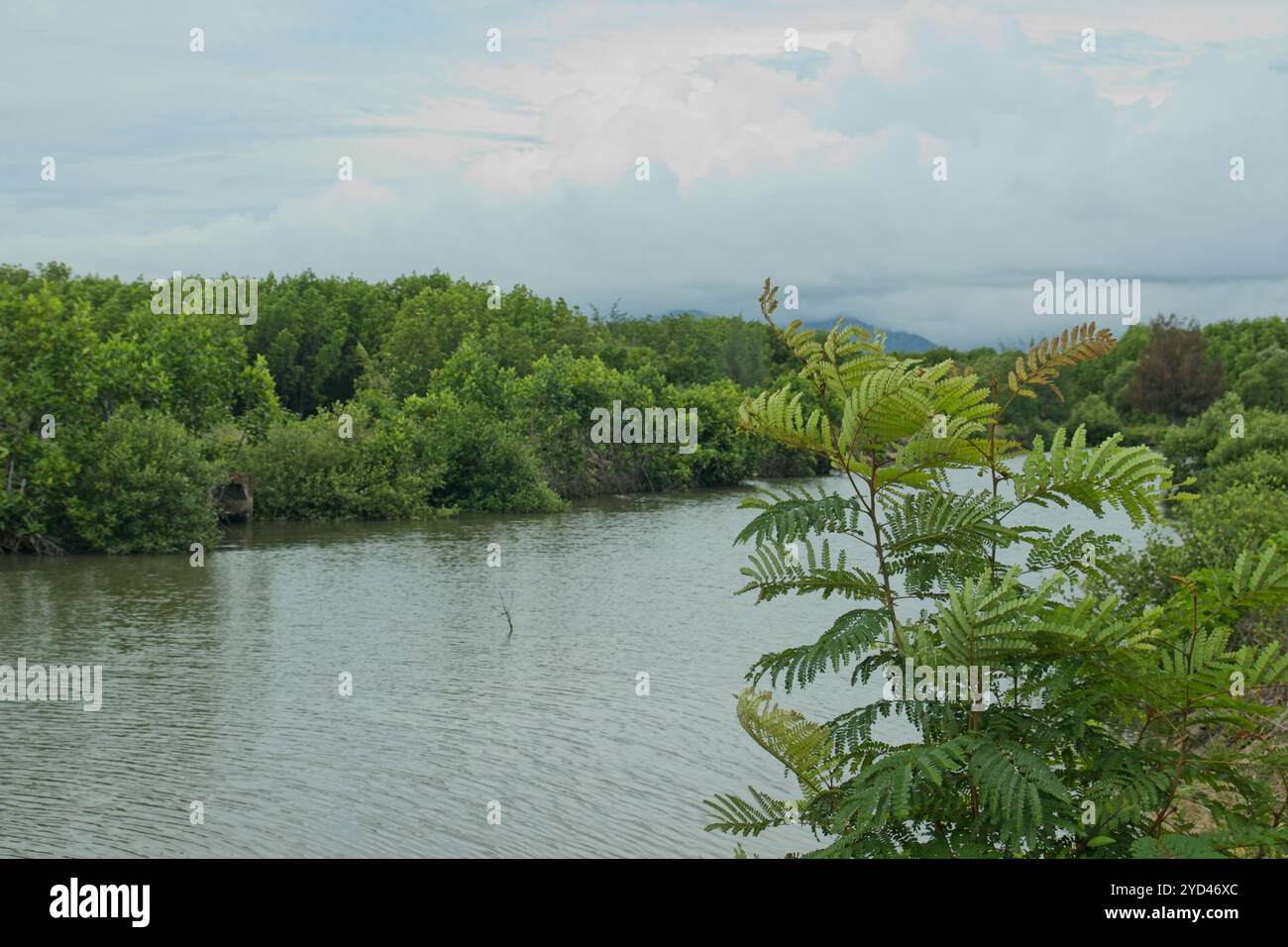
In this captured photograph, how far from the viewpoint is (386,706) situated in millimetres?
22391

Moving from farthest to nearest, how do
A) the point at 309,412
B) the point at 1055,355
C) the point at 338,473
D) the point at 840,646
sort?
1. the point at 309,412
2. the point at 338,473
3. the point at 1055,355
4. the point at 840,646

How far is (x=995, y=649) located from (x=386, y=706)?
1965 centimetres

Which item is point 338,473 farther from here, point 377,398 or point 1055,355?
point 1055,355

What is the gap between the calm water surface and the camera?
1630 cm

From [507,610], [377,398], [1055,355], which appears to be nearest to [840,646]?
[1055,355]

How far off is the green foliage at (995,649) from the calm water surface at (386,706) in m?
11.5

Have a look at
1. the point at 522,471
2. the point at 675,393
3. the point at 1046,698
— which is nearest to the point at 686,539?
the point at 522,471

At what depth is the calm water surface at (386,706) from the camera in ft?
53.5

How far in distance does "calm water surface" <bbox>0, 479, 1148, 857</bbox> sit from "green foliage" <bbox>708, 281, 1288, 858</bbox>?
11.5 meters

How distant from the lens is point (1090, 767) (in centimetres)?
407

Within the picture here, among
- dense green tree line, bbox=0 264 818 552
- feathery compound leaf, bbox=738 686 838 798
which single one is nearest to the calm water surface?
dense green tree line, bbox=0 264 818 552

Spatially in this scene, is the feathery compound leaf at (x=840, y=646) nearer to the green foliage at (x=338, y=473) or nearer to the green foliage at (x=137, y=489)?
the green foliage at (x=137, y=489)

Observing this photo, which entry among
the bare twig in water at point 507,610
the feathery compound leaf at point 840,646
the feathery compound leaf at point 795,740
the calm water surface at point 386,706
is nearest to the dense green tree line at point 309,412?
the calm water surface at point 386,706

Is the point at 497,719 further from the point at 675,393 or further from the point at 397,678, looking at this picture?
the point at 675,393
